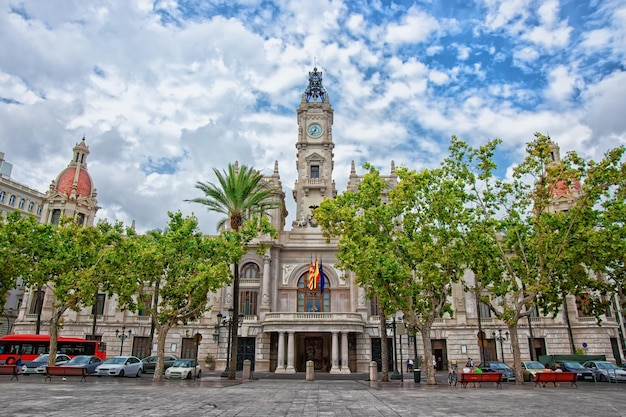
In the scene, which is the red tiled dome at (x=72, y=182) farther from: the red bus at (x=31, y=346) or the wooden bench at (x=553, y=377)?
the wooden bench at (x=553, y=377)

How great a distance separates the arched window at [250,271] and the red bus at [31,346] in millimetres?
15254

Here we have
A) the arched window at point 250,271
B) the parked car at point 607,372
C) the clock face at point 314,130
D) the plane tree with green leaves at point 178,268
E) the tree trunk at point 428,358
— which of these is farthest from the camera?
the clock face at point 314,130

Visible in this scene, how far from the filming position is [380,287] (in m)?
27.7

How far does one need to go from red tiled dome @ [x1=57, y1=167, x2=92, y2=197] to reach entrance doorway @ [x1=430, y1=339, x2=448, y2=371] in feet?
141

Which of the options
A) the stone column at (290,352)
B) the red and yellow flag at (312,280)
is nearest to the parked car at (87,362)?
the stone column at (290,352)

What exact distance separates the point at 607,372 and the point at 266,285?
28520 millimetres

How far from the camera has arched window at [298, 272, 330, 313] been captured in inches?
1823

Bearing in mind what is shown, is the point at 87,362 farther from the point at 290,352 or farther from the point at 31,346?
the point at 290,352

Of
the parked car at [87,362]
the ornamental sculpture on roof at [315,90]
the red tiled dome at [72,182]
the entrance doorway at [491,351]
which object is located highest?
the ornamental sculpture on roof at [315,90]

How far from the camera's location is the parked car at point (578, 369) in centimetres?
3121

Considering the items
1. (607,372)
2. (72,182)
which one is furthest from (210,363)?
(607,372)

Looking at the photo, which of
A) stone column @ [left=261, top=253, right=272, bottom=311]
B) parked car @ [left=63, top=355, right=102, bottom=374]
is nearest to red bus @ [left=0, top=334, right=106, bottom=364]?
parked car @ [left=63, top=355, right=102, bottom=374]

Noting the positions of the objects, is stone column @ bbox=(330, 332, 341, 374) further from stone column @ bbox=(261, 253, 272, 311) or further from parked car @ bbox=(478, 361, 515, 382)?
parked car @ bbox=(478, 361, 515, 382)

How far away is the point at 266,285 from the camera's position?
4566 cm
